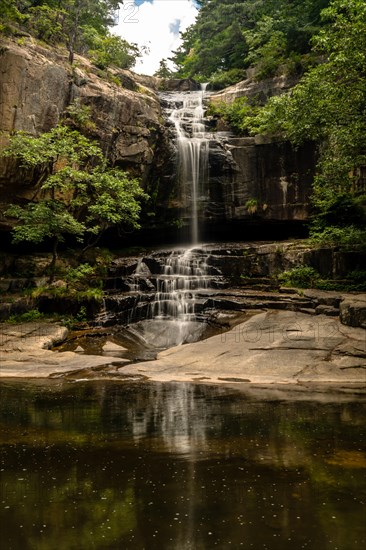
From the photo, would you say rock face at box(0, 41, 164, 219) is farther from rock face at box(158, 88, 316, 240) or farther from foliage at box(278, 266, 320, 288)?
foliage at box(278, 266, 320, 288)

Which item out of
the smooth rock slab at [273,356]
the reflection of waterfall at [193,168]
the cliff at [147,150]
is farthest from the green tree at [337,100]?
the reflection of waterfall at [193,168]

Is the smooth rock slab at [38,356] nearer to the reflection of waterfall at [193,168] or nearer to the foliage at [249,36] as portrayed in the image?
the reflection of waterfall at [193,168]

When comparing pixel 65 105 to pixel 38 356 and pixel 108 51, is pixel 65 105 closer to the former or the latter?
pixel 108 51

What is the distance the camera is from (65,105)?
60.0 feet

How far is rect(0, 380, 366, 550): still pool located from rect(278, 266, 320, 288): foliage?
30.3 ft

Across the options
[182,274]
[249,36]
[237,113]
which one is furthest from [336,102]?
[249,36]

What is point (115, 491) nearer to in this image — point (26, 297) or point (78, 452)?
point (78, 452)

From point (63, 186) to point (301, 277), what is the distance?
1001 cm

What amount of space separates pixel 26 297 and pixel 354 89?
13321 millimetres

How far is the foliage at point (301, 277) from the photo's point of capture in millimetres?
17094

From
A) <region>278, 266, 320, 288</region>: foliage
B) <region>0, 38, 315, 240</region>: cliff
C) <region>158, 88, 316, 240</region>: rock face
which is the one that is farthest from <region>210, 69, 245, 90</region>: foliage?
<region>278, 266, 320, 288</region>: foliage

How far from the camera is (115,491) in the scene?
4.20 metres

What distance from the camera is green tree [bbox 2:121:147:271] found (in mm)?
15703

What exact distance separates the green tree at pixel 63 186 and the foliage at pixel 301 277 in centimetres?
696
